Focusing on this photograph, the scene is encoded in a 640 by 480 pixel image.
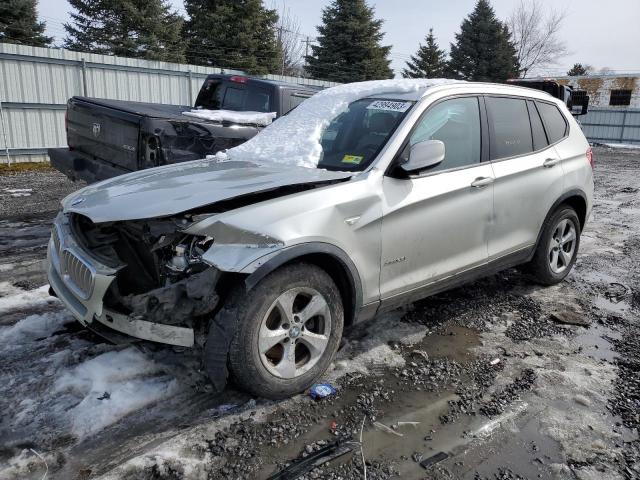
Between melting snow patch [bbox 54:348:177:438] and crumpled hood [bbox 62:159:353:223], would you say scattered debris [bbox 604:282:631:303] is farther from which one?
melting snow patch [bbox 54:348:177:438]

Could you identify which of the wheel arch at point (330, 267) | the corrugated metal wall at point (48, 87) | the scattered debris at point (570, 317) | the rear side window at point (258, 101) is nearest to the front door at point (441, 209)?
the wheel arch at point (330, 267)

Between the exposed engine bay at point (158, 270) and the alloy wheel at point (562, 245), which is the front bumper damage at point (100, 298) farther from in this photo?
the alloy wheel at point (562, 245)

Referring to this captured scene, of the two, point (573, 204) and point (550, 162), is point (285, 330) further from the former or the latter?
point (573, 204)

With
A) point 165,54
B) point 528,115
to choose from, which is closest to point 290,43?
point 165,54

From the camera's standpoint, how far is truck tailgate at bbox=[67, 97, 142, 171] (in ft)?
18.0

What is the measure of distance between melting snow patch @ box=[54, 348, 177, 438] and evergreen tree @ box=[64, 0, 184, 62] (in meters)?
23.7

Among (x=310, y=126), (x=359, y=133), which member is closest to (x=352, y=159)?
(x=359, y=133)

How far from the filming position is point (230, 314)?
2732 millimetres

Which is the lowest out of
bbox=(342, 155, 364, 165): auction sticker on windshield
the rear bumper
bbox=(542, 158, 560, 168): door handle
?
the rear bumper

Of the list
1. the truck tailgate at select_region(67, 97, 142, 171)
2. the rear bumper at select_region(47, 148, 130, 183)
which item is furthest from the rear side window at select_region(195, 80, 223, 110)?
the rear bumper at select_region(47, 148, 130, 183)

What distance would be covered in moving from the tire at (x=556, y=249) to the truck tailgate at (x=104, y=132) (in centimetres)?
419

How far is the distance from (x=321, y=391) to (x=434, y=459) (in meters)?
0.81

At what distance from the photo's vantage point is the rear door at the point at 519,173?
4168 millimetres

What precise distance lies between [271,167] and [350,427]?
5.94 ft
